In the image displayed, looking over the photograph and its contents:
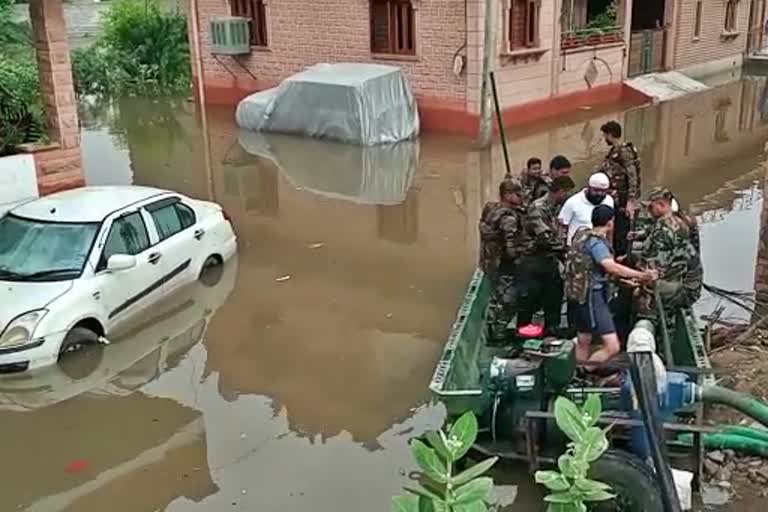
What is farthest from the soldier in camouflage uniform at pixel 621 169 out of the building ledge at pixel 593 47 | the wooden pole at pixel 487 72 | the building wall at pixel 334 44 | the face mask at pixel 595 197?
the building ledge at pixel 593 47

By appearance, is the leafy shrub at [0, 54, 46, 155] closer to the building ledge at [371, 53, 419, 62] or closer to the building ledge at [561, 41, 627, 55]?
the building ledge at [371, 53, 419, 62]

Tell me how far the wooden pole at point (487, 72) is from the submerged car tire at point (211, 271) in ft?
29.1

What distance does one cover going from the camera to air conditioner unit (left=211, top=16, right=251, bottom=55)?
24.1m

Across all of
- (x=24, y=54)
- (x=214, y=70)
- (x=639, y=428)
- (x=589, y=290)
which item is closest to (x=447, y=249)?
(x=589, y=290)

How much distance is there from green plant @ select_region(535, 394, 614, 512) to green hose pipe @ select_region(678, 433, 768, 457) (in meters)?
3.66

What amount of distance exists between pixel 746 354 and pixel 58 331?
644 centimetres

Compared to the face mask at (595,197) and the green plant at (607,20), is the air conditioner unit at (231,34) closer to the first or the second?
the green plant at (607,20)

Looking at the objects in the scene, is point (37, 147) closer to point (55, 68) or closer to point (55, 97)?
point (55, 97)

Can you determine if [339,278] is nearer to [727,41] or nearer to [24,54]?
[24,54]

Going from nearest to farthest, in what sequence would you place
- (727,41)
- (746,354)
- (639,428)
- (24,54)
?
(639,428) < (746,354) < (24,54) < (727,41)

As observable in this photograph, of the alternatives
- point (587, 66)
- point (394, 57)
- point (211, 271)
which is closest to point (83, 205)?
point (211, 271)

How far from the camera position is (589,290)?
6.85m

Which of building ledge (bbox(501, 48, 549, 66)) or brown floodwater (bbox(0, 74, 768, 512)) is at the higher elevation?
building ledge (bbox(501, 48, 549, 66))

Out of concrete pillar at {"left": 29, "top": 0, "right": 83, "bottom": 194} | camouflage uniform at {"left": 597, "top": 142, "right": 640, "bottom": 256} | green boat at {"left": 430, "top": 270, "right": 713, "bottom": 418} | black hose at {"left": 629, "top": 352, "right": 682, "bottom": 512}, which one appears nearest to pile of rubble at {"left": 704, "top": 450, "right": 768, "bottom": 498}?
green boat at {"left": 430, "top": 270, "right": 713, "bottom": 418}
